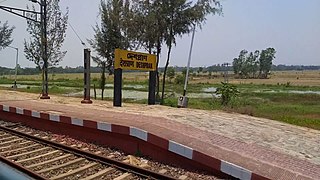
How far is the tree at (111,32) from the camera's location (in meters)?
19.3

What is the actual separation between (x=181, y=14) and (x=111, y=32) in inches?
182

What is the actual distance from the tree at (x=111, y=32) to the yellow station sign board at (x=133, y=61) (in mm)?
5511

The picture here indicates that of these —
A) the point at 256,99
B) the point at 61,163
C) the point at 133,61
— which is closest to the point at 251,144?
the point at 61,163

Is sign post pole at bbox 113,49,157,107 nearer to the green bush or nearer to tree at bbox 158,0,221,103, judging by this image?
tree at bbox 158,0,221,103

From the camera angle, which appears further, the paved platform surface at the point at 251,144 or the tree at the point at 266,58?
the tree at the point at 266,58

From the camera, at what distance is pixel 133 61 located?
42.8ft

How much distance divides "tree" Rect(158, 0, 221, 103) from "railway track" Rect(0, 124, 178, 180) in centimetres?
1089

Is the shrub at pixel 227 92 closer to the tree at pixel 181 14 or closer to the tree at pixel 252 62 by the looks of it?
the tree at pixel 181 14

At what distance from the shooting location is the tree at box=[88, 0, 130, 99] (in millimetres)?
19344

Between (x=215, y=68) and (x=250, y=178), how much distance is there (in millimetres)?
117447

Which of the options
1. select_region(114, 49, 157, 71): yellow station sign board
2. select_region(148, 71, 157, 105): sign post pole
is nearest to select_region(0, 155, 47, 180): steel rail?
select_region(114, 49, 157, 71): yellow station sign board

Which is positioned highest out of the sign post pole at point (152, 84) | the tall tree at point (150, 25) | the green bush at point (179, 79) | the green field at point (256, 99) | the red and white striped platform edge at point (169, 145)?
the tall tree at point (150, 25)

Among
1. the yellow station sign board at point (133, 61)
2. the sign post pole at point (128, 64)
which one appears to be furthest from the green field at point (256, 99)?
the yellow station sign board at point (133, 61)

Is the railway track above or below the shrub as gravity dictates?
below
